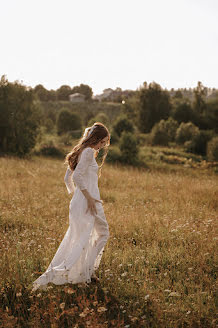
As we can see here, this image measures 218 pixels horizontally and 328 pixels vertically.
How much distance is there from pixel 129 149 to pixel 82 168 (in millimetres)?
15919

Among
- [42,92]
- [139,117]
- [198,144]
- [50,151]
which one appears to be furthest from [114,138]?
[42,92]

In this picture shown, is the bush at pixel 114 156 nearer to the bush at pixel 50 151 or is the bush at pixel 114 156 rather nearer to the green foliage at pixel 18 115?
the bush at pixel 50 151

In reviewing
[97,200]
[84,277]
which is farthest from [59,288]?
[97,200]

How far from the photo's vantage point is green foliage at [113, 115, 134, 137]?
22.8 m

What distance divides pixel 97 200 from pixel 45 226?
251 cm

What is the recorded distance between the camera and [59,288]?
3729 millimetres

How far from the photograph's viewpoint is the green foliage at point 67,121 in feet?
121

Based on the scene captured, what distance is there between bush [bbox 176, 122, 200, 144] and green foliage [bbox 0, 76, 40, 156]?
15.9 meters

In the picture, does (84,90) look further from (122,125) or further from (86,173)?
(86,173)

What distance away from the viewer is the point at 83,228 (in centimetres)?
373

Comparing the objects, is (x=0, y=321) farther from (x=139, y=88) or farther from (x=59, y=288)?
(x=139, y=88)

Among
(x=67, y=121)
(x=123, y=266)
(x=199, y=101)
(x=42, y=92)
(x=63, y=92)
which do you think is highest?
(x=63, y=92)

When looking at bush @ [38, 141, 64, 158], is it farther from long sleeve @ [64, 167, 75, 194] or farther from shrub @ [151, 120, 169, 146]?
long sleeve @ [64, 167, 75, 194]

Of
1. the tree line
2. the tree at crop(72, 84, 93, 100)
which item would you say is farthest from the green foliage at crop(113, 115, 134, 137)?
the tree at crop(72, 84, 93, 100)
